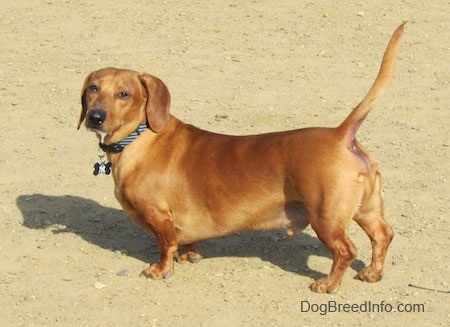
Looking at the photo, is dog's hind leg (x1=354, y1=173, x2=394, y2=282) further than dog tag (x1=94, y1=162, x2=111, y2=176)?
No

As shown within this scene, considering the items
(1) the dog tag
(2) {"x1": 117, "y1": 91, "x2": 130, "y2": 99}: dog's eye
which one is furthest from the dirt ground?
(2) {"x1": 117, "y1": 91, "x2": 130, "y2": 99}: dog's eye

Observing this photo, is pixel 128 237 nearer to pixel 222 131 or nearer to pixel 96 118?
pixel 96 118

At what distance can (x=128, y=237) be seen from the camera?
296 inches

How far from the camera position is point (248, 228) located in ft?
21.8

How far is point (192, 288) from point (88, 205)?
1.64m

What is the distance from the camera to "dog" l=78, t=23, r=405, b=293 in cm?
621

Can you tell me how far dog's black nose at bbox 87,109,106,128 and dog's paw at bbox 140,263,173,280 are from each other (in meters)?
1.00

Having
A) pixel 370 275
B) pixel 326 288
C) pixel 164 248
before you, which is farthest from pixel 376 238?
pixel 164 248

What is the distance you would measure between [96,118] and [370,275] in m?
1.96

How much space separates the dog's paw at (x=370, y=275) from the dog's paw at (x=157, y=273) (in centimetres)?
122

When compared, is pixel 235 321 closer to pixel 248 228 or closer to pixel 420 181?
pixel 248 228

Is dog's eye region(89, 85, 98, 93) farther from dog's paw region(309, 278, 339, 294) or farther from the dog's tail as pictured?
dog's paw region(309, 278, 339, 294)

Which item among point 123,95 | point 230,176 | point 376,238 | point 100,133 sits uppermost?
point 123,95

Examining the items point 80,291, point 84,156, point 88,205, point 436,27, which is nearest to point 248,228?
point 80,291
